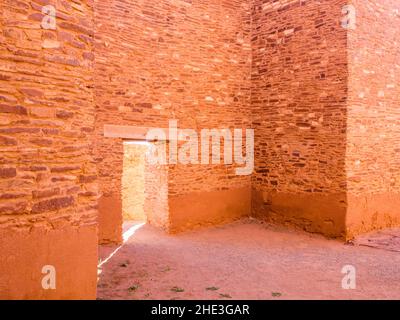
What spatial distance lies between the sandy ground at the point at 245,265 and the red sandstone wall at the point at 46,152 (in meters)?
1.43

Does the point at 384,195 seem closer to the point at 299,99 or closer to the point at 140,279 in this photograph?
the point at 299,99

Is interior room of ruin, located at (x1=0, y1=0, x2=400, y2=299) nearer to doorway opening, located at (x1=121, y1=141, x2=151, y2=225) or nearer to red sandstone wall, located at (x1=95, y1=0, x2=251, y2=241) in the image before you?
red sandstone wall, located at (x1=95, y1=0, x2=251, y2=241)

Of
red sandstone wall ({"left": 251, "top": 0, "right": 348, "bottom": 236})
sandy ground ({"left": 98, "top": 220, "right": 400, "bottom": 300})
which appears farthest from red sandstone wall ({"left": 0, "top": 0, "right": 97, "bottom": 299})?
red sandstone wall ({"left": 251, "top": 0, "right": 348, "bottom": 236})

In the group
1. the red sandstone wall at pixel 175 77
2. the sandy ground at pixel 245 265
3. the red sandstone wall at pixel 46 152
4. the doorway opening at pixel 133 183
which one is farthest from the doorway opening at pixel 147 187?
the red sandstone wall at pixel 46 152

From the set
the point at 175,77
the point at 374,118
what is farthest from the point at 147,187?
the point at 374,118

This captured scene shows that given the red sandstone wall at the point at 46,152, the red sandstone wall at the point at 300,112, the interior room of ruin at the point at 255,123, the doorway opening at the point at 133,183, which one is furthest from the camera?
the doorway opening at the point at 133,183

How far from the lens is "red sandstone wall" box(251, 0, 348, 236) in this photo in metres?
7.17

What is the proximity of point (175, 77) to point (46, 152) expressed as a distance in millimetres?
4957

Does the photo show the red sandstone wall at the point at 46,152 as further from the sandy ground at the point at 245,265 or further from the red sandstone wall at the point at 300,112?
the red sandstone wall at the point at 300,112

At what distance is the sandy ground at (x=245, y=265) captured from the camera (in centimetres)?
451

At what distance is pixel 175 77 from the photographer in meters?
7.51

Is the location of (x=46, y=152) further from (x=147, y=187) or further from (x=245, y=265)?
(x=147, y=187)

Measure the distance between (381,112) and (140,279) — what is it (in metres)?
A: 6.36

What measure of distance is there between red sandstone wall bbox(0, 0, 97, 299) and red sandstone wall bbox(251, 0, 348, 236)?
5465 mm
